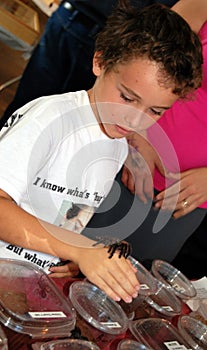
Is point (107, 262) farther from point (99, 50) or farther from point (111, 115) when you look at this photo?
point (99, 50)

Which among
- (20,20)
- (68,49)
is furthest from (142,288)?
(20,20)

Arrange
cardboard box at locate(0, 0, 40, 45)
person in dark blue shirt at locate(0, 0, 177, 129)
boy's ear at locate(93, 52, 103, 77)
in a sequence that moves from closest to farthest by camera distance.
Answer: boy's ear at locate(93, 52, 103, 77) < person in dark blue shirt at locate(0, 0, 177, 129) < cardboard box at locate(0, 0, 40, 45)

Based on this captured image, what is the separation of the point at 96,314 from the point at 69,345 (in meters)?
0.11

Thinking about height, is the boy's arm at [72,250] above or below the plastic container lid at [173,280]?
above

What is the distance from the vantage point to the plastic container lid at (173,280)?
108cm

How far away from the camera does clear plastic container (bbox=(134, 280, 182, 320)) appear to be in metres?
0.96

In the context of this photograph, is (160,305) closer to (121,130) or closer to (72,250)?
(72,250)

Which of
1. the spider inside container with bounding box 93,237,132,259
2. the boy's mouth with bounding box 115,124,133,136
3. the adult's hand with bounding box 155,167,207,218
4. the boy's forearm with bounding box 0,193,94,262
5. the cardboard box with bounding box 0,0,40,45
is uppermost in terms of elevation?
the boy's mouth with bounding box 115,124,133,136

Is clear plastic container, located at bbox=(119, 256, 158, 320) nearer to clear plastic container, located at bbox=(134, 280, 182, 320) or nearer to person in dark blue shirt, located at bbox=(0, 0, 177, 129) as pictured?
clear plastic container, located at bbox=(134, 280, 182, 320)

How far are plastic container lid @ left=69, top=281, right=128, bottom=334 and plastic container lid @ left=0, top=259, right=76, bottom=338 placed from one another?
0.10ft

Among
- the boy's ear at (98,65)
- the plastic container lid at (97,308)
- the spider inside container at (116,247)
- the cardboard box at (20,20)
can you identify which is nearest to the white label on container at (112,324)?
the plastic container lid at (97,308)

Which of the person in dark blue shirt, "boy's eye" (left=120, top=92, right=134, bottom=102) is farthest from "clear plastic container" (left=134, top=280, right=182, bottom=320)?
the person in dark blue shirt

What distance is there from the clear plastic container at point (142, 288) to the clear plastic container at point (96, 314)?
29 millimetres

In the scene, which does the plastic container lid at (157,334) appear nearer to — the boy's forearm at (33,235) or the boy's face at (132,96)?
the boy's forearm at (33,235)
